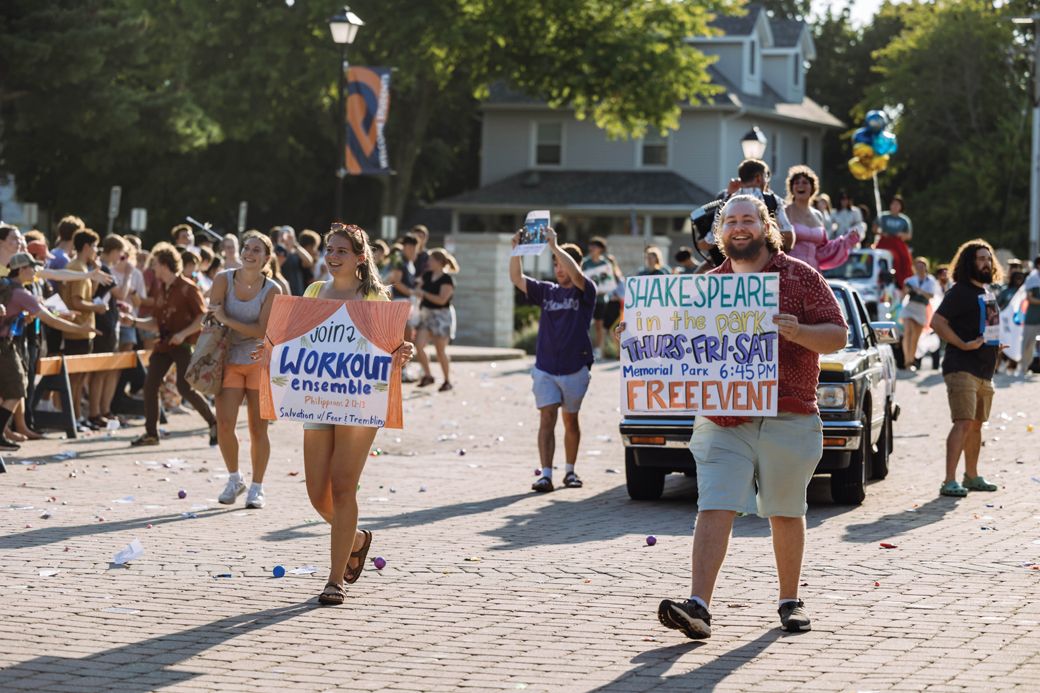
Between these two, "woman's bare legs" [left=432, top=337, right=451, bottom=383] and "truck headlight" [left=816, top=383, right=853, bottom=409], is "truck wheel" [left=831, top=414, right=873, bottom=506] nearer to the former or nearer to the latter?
"truck headlight" [left=816, top=383, right=853, bottom=409]

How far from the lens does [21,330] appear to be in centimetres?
1484

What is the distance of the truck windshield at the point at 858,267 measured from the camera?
3117 centimetres

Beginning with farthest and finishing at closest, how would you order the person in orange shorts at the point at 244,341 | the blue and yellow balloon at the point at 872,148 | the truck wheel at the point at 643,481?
1. the blue and yellow balloon at the point at 872,148
2. the truck wheel at the point at 643,481
3. the person in orange shorts at the point at 244,341

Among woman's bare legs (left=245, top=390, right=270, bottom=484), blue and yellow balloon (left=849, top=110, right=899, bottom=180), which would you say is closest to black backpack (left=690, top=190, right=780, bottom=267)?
woman's bare legs (left=245, top=390, right=270, bottom=484)

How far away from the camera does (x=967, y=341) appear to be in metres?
13.1

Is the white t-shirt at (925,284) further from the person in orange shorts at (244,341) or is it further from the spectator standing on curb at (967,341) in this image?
the person in orange shorts at (244,341)

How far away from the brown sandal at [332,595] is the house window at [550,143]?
52.5 meters

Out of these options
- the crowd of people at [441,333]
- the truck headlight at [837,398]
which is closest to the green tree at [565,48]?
the crowd of people at [441,333]

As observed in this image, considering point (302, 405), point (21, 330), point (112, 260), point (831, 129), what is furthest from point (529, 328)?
point (831, 129)

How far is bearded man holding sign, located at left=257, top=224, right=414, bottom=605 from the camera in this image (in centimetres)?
877

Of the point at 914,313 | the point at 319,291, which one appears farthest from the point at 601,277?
the point at 319,291

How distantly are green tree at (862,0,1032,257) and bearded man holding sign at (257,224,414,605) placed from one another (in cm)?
5389

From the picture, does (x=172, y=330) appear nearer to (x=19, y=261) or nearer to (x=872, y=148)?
(x=19, y=261)

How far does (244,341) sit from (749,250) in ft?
17.3
